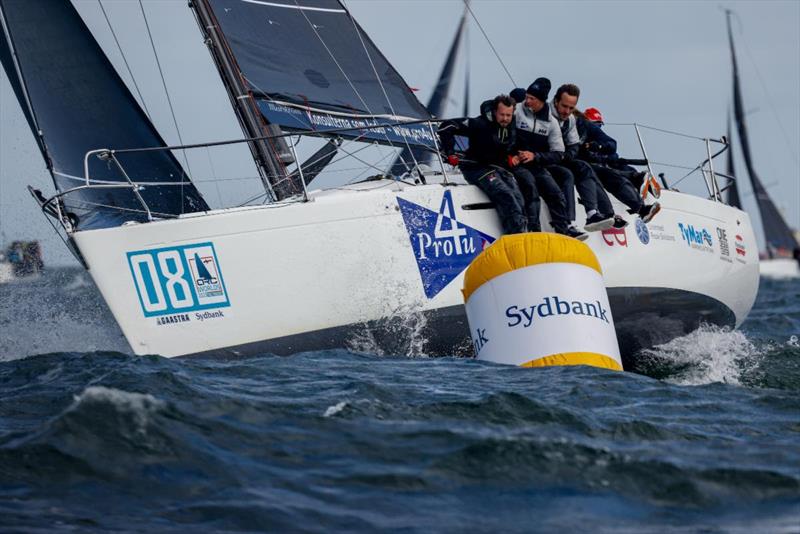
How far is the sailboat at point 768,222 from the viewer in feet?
106

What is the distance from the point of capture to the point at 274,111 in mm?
7801

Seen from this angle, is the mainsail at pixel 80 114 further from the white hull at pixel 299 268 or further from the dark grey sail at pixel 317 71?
the white hull at pixel 299 268

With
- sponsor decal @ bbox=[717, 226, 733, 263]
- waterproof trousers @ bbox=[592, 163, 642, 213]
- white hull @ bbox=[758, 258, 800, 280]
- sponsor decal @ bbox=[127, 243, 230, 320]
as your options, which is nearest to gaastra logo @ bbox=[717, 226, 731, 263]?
sponsor decal @ bbox=[717, 226, 733, 263]

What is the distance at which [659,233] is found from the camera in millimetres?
7789

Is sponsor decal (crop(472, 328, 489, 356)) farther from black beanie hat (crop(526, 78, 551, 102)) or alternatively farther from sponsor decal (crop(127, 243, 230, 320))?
black beanie hat (crop(526, 78, 551, 102))

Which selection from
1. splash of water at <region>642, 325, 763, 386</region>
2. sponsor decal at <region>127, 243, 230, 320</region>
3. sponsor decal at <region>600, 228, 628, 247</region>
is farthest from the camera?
sponsor decal at <region>600, 228, 628, 247</region>

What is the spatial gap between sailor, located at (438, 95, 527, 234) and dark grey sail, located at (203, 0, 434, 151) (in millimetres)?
697

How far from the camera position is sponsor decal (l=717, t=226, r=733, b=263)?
329 inches

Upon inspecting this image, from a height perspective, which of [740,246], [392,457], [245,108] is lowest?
[392,457]

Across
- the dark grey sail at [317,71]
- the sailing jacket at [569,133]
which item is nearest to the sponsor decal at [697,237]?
the sailing jacket at [569,133]

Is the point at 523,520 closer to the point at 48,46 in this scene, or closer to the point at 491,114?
the point at 491,114

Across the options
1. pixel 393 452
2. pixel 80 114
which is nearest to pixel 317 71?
pixel 80 114

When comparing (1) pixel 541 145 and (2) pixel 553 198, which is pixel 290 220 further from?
(1) pixel 541 145

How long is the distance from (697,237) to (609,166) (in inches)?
32.6
